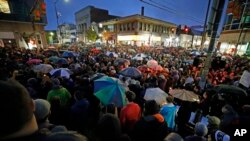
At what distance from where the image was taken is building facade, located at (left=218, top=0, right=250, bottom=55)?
1817 cm

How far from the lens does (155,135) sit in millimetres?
3307

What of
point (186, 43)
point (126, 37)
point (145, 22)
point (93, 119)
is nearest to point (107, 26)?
point (126, 37)

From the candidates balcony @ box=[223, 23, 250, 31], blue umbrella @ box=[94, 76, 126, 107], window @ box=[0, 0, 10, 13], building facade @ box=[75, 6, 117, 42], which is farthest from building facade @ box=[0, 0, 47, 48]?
balcony @ box=[223, 23, 250, 31]

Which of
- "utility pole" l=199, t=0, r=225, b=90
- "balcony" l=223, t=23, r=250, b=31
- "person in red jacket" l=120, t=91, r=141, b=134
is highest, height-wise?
"balcony" l=223, t=23, r=250, b=31

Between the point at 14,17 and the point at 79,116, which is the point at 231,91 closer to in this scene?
the point at 79,116

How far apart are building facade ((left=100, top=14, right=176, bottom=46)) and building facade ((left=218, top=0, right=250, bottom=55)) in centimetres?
1085

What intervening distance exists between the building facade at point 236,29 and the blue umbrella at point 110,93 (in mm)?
19571

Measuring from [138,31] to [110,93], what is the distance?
36.9 metres

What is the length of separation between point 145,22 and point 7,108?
42.9m

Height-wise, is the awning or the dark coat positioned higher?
the awning

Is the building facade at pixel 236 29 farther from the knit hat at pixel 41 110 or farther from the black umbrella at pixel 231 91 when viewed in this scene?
the knit hat at pixel 41 110

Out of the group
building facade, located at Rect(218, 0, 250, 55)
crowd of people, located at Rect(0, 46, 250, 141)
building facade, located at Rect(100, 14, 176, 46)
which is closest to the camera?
crowd of people, located at Rect(0, 46, 250, 141)

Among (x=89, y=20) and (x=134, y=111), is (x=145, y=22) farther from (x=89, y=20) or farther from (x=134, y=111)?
(x=134, y=111)

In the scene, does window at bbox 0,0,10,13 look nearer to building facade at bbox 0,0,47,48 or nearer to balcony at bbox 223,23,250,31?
building facade at bbox 0,0,47,48
